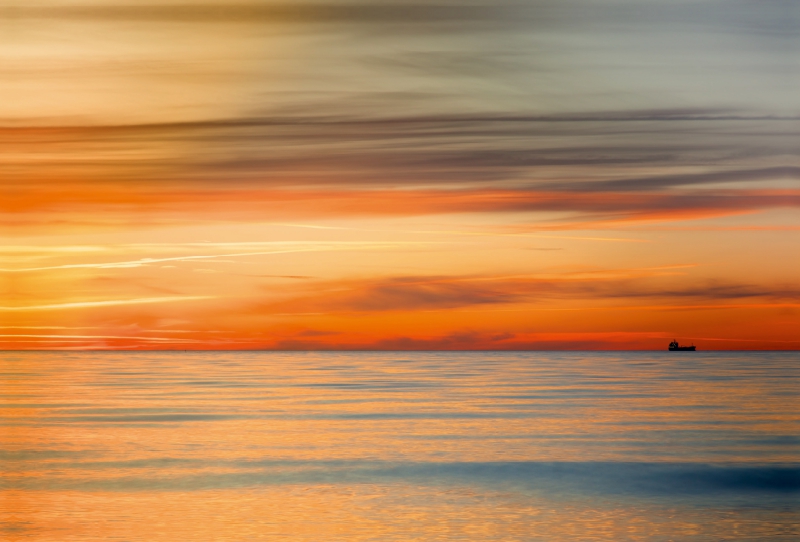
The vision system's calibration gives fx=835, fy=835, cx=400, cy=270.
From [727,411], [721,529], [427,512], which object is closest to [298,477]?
[427,512]

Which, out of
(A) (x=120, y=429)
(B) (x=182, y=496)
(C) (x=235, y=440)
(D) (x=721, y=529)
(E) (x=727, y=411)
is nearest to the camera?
(D) (x=721, y=529)

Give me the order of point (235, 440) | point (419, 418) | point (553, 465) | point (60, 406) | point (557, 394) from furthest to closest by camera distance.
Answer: point (557, 394)
point (60, 406)
point (419, 418)
point (235, 440)
point (553, 465)

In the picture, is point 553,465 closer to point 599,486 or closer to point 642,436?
point 599,486

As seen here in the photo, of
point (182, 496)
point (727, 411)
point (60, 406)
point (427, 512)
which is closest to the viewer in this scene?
point (427, 512)

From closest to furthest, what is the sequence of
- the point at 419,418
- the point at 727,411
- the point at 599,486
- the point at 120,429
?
the point at 599,486, the point at 120,429, the point at 419,418, the point at 727,411

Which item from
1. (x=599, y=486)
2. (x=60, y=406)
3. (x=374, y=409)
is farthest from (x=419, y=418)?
(x=60, y=406)

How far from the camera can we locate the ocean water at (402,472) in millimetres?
20391

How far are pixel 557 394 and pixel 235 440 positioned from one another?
1284 inches

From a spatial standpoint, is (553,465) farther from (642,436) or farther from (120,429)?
(120,429)

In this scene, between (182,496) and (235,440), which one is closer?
(182,496)

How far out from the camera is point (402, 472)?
89.4ft

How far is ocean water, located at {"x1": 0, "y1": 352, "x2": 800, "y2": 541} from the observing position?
20.4 meters

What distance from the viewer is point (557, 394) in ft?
201

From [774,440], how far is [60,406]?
4049 cm
